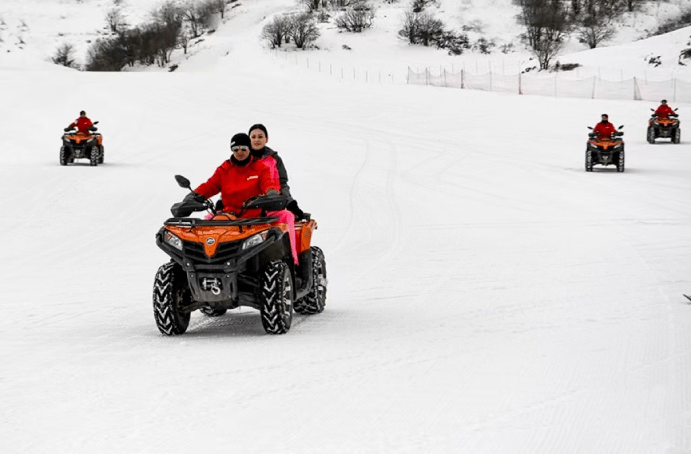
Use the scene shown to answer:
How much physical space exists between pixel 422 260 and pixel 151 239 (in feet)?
16.7

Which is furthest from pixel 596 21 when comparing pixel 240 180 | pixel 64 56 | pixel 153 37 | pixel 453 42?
pixel 240 180

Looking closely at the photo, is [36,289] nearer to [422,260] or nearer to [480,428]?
[422,260]

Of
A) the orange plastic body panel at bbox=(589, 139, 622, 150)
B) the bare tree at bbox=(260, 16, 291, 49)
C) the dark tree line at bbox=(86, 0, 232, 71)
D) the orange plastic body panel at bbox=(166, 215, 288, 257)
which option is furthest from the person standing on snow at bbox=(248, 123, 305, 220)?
the dark tree line at bbox=(86, 0, 232, 71)

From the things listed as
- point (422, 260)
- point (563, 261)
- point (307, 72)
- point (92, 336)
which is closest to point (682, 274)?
point (563, 261)

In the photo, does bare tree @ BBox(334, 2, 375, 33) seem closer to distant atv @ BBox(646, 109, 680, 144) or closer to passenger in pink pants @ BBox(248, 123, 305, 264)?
distant atv @ BBox(646, 109, 680, 144)

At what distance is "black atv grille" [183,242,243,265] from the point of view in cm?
814

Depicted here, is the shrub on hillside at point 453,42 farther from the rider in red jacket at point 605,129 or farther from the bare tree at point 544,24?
the rider in red jacket at point 605,129

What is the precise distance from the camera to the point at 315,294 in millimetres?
9664

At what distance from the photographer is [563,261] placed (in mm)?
13500

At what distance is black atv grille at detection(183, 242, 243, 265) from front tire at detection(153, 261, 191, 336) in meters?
0.30

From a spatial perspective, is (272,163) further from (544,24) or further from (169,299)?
(544,24)

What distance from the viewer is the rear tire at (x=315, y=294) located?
9.66 meters

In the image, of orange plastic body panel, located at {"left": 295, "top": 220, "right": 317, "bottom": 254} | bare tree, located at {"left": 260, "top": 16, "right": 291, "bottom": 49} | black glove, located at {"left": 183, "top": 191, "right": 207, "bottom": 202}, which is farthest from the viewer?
bare tree, located at {"left": 260, "top": 16, "right": 291, "bottom": 49}

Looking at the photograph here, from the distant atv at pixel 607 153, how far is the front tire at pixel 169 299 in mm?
20970
